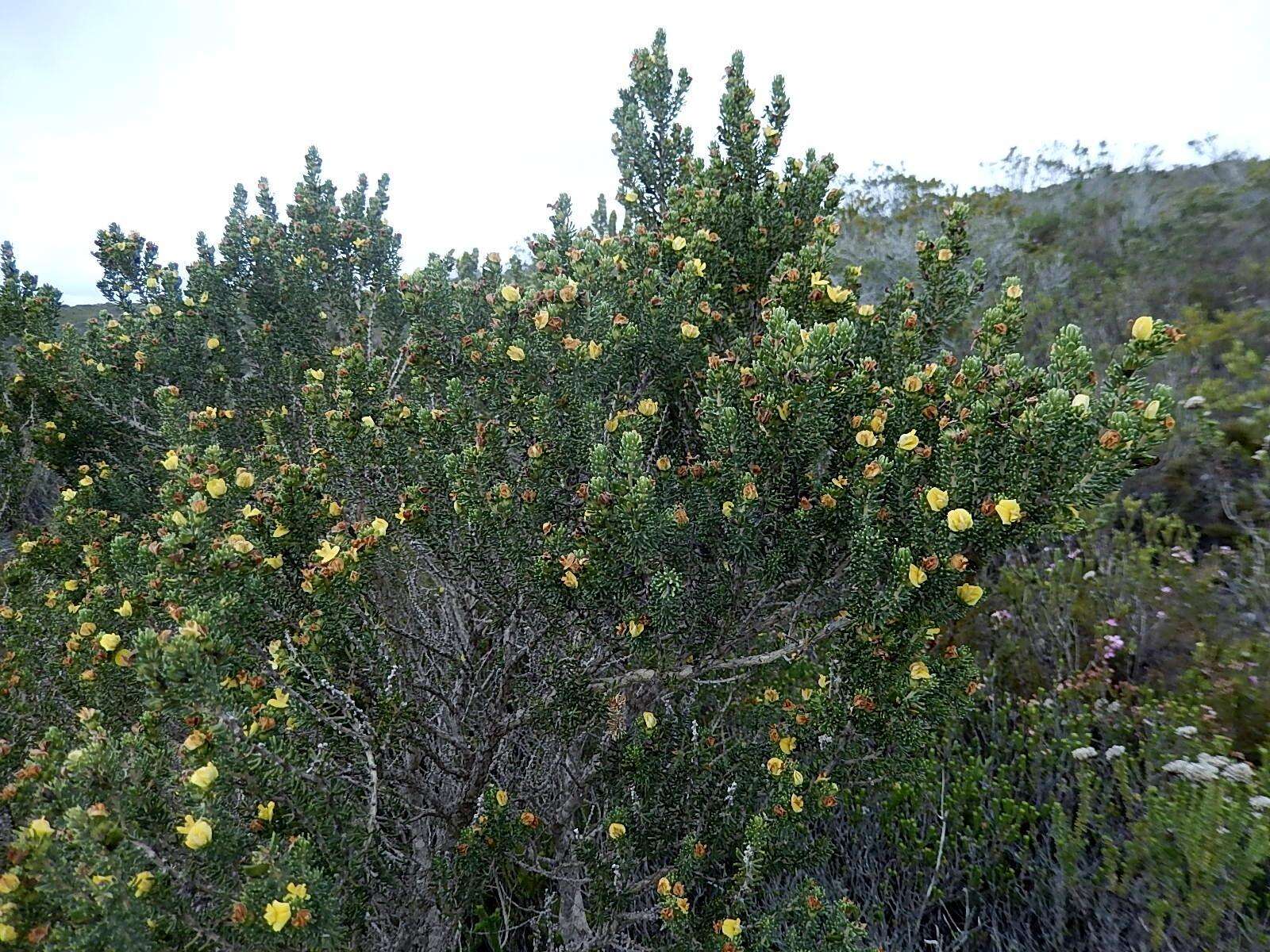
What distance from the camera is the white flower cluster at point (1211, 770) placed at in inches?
89.2

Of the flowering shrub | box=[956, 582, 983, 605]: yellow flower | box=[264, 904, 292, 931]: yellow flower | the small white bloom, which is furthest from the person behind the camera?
the small white bloom

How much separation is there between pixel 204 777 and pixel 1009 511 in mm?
2048

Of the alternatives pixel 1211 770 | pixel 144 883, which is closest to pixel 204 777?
pixel 144 883

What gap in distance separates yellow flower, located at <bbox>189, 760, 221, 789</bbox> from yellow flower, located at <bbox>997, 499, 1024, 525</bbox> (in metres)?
2.02

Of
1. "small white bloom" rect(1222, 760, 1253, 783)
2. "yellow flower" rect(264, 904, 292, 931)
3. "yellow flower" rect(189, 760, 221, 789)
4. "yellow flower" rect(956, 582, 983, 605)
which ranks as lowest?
"small white bloom" rect(1222, 760, 1253, 783)

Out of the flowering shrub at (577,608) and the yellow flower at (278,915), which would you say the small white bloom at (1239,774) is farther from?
the yellow flower at (278,915)

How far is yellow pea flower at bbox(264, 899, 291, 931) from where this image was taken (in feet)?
4.66

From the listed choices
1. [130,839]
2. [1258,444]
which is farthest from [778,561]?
[1258,444]

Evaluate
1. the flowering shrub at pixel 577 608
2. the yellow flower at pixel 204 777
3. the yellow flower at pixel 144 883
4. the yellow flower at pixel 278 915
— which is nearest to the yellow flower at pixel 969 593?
the flowering shrub at pixel 577 608

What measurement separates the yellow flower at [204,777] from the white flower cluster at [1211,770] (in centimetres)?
301

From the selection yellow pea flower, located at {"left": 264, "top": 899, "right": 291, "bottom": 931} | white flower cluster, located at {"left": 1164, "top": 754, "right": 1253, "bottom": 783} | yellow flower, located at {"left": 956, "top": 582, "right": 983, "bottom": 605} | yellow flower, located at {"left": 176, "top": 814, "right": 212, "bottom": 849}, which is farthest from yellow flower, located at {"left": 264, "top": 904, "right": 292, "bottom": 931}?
white flower cluster, located at {"left": 1164, "top": 754, "right": 1253, "bottom": 783}

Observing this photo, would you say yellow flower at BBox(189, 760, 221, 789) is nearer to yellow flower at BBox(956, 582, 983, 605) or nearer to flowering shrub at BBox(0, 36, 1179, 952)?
flowering shrub at BBox(0, 36, 1179, 952)

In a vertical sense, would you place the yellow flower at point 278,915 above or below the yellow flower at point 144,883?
below

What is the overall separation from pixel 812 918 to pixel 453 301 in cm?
328
